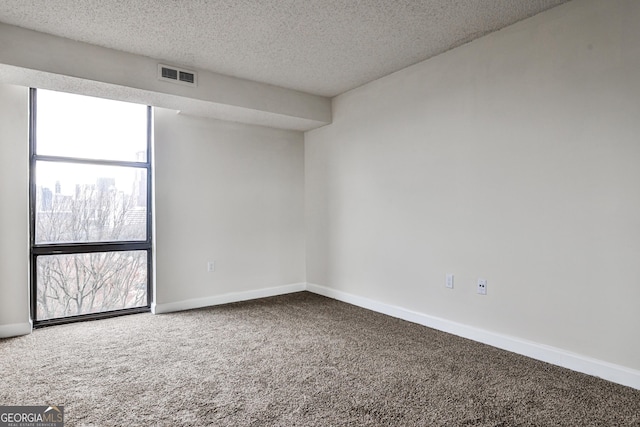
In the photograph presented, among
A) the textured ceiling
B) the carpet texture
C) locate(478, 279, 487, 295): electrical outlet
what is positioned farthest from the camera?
locate(478, 279, 487, 295): electrical outlet

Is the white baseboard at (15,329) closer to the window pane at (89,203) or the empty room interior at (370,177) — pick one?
the empty room interior at (370,177)

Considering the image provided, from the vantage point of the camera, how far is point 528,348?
2811 millimetres

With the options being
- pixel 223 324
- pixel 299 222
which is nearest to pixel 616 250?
pixel 223 324

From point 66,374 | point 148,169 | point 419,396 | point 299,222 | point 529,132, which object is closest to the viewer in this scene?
point 419,396

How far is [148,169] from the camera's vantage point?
4.20 meters

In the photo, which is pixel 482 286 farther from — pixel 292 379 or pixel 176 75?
pixel 176 75

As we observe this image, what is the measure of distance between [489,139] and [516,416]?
202 centimetres

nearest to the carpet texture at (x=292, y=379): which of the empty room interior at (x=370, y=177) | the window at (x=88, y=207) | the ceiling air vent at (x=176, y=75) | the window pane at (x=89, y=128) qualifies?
the empty room interior at (x=370, y=177)

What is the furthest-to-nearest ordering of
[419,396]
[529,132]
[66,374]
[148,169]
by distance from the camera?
[148,169]
[529,132]
[66,374]
[419,396]

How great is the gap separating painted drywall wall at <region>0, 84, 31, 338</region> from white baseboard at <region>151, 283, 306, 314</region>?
3.84 ft

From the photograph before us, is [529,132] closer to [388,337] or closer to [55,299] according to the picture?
[388,337]

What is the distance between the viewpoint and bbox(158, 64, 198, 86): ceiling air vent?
348cm

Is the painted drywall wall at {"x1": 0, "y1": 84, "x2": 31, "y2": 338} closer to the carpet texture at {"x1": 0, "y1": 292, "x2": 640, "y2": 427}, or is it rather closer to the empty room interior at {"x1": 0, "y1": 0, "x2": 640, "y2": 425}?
the empty room interior at {"x1": 0, "y1": 0, "x2": 640, "y2": 425}

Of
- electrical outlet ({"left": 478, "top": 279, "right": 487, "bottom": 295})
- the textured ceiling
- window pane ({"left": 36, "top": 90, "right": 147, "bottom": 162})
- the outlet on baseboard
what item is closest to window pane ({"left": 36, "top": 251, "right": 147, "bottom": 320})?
window pane ({"left": 36, "top": 90, "right": 147, "bottom": 162})
